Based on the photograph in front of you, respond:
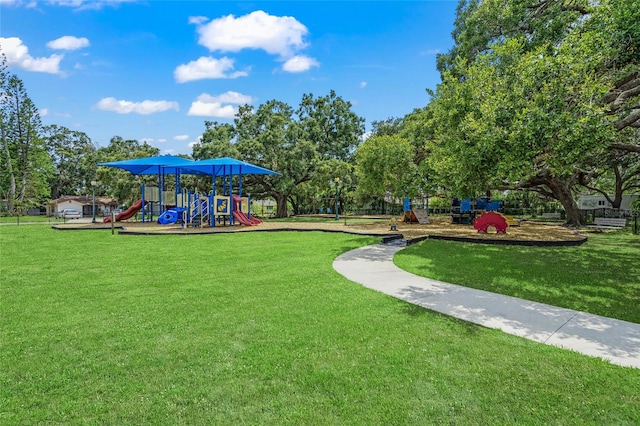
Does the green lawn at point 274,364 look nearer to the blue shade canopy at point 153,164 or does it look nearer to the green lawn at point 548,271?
the green lawn at point 548,271

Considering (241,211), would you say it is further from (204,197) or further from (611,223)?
(611,223)

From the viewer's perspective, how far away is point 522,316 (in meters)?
A: 4.61

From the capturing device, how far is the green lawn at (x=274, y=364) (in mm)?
2504

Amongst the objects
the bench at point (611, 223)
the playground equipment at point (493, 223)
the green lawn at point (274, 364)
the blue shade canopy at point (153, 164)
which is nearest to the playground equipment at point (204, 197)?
the blue shade canopy at point (153, 164)

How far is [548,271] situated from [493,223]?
262 inches

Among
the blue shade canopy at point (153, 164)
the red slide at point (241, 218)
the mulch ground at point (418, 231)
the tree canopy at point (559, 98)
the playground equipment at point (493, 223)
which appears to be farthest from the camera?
the blue shade canopy at point (153, 164)

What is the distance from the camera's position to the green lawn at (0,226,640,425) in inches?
98.6

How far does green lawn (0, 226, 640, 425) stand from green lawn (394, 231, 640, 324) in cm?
227

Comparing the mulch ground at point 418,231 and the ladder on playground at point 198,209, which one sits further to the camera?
the ladder on playground at point 198,209

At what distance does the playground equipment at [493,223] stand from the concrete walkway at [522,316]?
836cm

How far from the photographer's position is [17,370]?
10.1 ft

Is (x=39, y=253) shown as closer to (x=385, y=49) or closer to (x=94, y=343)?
(x=94, y=343)

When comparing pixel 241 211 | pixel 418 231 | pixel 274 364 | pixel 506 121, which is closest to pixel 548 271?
pixel 506 121

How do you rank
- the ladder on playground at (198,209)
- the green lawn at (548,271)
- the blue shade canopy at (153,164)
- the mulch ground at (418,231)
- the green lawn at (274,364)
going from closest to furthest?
1. the green lawn at (274,364)
2. the green lawn at (548,271)
3. the mulch ground at (418,231)
4. the ladder on playground at (198,209)
5. the blue shade canopy at (153,164)
